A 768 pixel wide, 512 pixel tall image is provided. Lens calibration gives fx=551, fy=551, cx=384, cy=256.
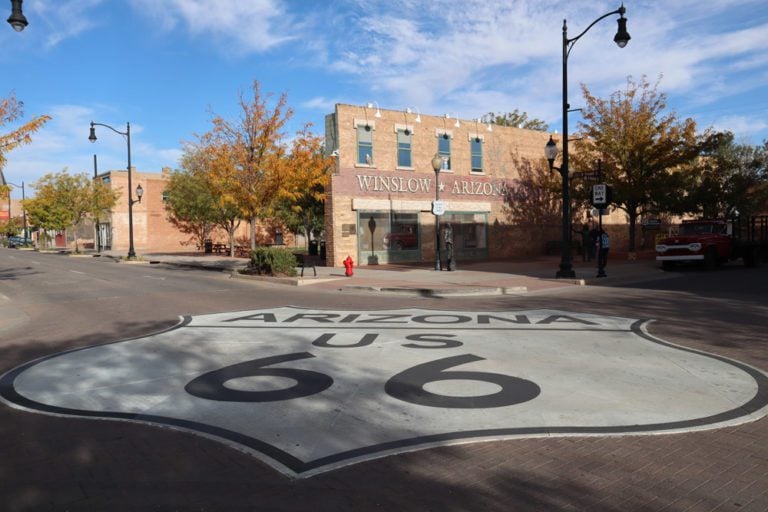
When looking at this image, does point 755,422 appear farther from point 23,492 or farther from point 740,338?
point 23,492

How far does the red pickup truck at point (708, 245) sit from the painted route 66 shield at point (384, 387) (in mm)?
13881

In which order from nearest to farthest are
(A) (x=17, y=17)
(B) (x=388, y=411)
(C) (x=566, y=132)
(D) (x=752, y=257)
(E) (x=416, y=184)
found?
(B) (x=388, y=411), (A) (x=17, y=17), (C) (x=566, y=132), (D) (x=752, y=257), (E) (x=416, y=184)

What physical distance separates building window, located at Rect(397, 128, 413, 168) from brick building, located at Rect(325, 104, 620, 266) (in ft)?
0.16

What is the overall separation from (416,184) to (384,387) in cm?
2266

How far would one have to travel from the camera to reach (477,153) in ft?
98.7

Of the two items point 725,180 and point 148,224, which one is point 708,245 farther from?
point 148,224

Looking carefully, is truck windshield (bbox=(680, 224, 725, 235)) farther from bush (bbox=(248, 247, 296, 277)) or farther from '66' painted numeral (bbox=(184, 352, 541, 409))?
'66' painted numeral (bbox=(184, 352, 541, 409))

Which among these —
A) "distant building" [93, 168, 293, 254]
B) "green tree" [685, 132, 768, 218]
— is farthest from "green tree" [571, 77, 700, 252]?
"distant building" [93, 168, 293, 254]

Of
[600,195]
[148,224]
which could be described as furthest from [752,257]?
[148,224]

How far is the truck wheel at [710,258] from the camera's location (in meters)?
20.7

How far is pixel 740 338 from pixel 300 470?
7362 millimetres

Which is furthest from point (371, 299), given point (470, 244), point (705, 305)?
point (470, 244)

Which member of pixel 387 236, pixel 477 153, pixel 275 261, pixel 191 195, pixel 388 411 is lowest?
pixel 388 411

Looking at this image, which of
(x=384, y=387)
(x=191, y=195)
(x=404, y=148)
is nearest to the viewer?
(x=384, y=387)
